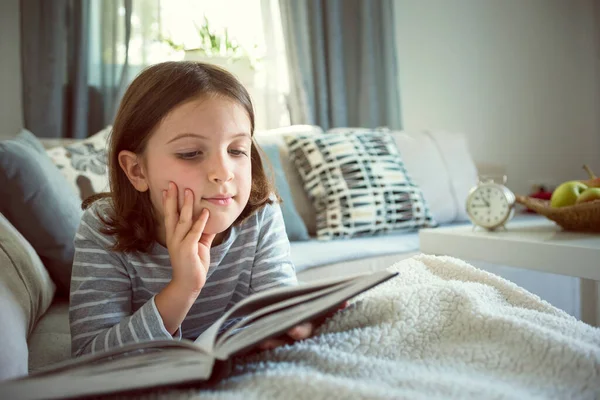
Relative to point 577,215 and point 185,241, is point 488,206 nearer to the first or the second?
point 577,215

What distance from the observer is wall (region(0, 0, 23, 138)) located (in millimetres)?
2771

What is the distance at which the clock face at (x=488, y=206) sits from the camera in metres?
1.70

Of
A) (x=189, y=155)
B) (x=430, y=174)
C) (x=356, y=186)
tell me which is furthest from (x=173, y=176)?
(x=430, y=174)

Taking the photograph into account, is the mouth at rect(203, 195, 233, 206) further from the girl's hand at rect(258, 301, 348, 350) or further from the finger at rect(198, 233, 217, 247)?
the girl's hand at rect(258, 301, 348, 350)

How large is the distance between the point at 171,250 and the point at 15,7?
244 cm

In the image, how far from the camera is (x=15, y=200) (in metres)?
1.27

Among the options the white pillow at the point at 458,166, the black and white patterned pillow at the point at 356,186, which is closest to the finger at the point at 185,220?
the black and white patterned pillow at the point at 356,186

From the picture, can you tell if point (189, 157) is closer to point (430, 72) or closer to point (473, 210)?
point (473, 210)

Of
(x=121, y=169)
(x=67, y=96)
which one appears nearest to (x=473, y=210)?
(x=121, y=169)

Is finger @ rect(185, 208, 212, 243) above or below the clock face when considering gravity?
above

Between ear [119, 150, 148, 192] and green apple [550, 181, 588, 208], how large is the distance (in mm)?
1210

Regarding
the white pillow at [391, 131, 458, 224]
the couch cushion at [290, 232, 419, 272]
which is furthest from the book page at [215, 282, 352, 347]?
the white pillow at [391, 131, 458, 224]

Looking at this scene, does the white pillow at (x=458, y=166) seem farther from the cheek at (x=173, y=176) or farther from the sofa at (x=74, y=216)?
the cheek at (x=173, y=176)

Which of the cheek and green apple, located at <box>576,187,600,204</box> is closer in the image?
the cheek
